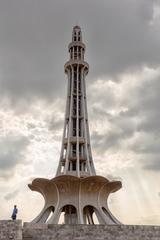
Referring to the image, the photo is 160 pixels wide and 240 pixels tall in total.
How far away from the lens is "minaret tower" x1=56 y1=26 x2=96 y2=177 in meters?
42.2

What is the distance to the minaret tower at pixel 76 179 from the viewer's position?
1489 inches

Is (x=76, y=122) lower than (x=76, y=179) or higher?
higher

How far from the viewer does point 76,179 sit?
3697 centimetres

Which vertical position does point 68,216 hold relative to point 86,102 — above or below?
below

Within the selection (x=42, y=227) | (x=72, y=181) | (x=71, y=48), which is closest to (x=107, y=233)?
(x=42, y=227)

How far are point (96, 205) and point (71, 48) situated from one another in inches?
855

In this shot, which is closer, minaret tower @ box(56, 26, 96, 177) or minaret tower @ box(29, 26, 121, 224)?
minaret tower @ box(29, 26, 121, 224)

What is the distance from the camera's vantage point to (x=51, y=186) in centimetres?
3834

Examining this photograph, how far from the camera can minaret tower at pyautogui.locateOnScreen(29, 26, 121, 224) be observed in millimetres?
37812

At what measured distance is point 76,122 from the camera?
147ft

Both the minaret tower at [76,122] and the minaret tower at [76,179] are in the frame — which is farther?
the minaret tower at [76,122]

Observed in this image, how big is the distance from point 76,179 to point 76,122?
9.75 metres

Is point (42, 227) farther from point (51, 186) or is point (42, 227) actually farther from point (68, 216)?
point (68, 216)

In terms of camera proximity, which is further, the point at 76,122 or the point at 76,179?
the point at 76,122
